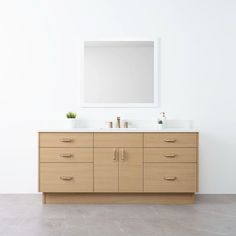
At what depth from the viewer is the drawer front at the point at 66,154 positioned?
363 cm

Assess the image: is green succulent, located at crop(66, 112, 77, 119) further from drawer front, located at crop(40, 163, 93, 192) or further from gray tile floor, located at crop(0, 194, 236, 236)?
gray tile floor, located at crop(0, 194, 236, 236)

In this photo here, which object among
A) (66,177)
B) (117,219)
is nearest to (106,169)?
(66,177)

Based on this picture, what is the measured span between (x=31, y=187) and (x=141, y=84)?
6.03ft

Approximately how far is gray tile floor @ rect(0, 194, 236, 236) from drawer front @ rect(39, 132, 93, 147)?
2.12ft

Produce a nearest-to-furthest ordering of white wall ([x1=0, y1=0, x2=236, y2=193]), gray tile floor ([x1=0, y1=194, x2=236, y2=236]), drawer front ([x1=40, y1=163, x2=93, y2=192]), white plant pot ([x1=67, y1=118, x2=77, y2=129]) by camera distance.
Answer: gray tile floor ([x1=0, y1=194, x2=236, y2=236]), drawer front ([x1=40, y1=163, x2=93, y2=192]), white plant pot ([x1=67, y1=118, x2=77, y2=129]), white wall ([x1=0, y1=0, x2=236, y2=193])

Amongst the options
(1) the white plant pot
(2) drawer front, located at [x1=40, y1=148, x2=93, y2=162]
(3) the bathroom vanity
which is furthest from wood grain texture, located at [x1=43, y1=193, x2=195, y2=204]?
(1) the white plant pot

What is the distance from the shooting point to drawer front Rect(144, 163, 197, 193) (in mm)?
3643

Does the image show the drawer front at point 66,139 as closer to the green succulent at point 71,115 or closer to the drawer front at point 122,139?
the drawer front at point 122,139

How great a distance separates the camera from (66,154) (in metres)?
3.64

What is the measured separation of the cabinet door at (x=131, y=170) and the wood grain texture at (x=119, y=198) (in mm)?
120

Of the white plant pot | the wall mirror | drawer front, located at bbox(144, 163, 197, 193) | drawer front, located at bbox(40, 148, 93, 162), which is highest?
the wall mirror

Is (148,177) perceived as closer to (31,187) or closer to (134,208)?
(134,208)

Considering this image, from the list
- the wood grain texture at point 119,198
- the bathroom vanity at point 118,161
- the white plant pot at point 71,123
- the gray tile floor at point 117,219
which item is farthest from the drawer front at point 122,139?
the gray tile floor at point 117,219

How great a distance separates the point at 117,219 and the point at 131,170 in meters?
0.64
